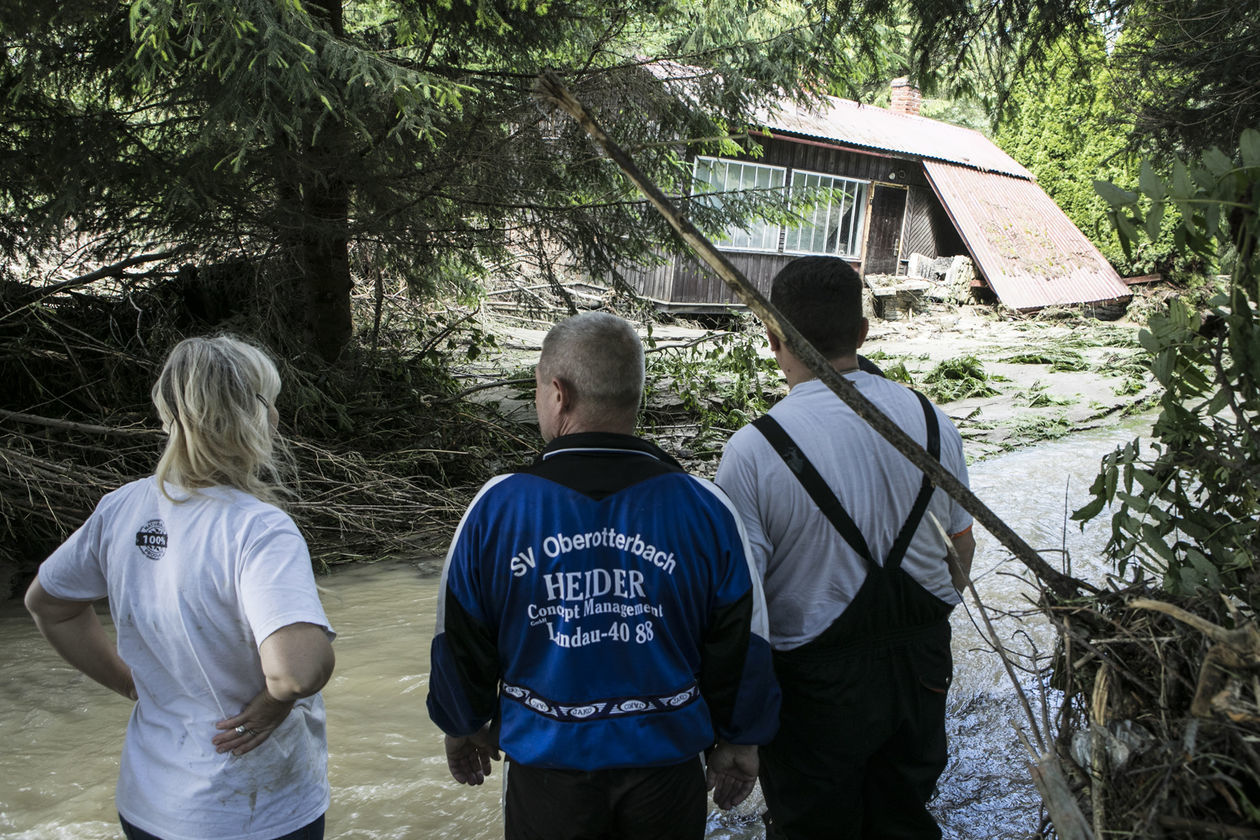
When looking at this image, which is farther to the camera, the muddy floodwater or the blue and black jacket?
the muddy floodwater

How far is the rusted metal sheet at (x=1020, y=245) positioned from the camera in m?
22.7

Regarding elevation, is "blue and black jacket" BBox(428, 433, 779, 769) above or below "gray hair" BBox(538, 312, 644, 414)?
below

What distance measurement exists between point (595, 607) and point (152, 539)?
1.01m

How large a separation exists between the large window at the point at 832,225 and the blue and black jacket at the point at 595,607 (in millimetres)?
19006

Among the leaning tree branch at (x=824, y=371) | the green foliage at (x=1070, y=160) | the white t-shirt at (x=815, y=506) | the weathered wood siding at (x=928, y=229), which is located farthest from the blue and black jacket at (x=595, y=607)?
the green foliage at (x=1070, y=160)

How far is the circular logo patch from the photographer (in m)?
2.04

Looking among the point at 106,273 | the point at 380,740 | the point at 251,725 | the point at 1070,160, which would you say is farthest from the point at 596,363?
the point at 1070,160

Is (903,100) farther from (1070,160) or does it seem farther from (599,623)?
(599,623)

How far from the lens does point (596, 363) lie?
2.21 meters

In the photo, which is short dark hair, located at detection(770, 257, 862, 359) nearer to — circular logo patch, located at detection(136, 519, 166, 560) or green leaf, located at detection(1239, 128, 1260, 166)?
green leaf, located at detection(1239, 128, 1260, 166)

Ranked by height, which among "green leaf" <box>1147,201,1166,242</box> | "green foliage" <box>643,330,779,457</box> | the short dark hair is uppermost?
"green leaf" <box>1147,201,1166,242</box>

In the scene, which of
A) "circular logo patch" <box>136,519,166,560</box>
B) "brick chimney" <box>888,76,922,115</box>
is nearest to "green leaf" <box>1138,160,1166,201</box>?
"circular logo patch" <box>136,519,166,560</box>

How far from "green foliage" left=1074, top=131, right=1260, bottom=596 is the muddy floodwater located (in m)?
0.92

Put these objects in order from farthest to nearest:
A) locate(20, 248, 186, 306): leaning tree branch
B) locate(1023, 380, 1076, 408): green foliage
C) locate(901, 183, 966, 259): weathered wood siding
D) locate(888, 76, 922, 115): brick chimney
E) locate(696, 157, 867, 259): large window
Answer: locate(888, 76, 922, 115): brick chimney < locate(901, 183, 966, 259): weathered wood siding < locate(696, 157, 867, 259): large window < locate(1023, 380, 1076, 408): green foliage < locate(20, 248, 186, 306): leaning tree branch
